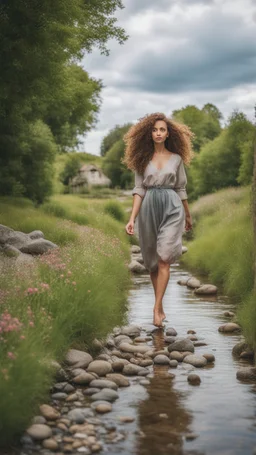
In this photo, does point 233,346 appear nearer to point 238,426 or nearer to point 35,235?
point 238,426

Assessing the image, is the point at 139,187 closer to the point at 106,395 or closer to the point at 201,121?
the point at 106,395

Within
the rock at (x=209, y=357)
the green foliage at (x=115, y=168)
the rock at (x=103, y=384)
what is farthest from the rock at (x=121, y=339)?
the green foliage at (x=115, y=168)

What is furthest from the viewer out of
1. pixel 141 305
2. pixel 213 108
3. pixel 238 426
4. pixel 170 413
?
pixel 213 108

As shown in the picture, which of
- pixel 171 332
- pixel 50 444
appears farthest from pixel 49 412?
pixel 171 332

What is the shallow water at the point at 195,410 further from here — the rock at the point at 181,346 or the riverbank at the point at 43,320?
the riverbank at the point at 43,320

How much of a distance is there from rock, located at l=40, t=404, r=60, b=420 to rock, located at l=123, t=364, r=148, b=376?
1.49m

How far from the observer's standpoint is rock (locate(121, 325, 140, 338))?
8.15 m

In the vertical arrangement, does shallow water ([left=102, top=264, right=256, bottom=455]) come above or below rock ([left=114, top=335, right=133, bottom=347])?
above

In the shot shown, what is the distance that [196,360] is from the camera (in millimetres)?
6742

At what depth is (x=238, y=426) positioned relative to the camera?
4797 millimetres

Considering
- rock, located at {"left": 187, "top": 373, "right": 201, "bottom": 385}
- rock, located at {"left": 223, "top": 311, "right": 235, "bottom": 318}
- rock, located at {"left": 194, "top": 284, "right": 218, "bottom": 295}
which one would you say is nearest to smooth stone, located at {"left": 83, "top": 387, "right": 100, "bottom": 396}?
rock, located at {"left": 187, "top": 373, "right": 201, "bottom": 385}

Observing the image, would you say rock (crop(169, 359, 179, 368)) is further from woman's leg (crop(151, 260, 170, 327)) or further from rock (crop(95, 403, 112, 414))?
woman's leg (crop(151, 260, 170, 327))

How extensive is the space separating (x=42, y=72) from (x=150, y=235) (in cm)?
455

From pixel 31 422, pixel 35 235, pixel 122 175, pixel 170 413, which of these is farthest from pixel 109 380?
pixel 122 175
